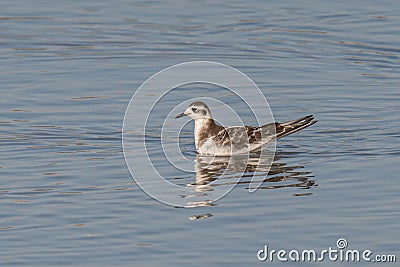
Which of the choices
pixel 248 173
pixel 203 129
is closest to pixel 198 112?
pixel 203 129

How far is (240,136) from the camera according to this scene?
20.2m

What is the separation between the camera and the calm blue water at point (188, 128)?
14.7m

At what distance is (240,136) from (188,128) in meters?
2.45

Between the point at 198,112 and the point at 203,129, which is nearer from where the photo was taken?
the point at 203,129

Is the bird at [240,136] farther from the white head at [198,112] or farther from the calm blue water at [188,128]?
the calm blue water at [188,128]

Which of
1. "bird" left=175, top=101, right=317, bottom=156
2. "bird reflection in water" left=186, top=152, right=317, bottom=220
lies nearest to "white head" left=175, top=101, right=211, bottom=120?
"bird" left=175, top=101, right=317, bottom=156

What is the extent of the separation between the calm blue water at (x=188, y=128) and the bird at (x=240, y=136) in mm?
415

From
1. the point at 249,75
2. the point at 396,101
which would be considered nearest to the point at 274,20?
the point at 249,75

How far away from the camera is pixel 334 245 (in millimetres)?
14359

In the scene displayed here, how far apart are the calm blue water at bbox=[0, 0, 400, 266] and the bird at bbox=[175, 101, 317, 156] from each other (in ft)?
1.36

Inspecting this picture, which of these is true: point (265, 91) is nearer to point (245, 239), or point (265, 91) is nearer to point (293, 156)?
point (293, 156)

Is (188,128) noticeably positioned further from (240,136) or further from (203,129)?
(240,136)

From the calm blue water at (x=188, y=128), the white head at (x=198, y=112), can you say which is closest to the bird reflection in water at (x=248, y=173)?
the calm blue water at (x=188, y=128)

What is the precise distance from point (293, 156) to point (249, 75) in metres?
5.77
